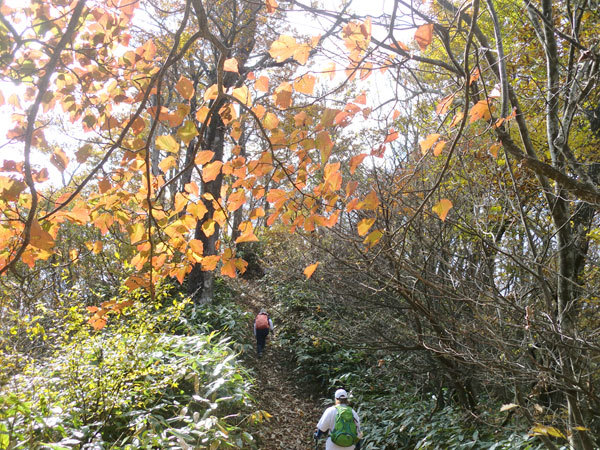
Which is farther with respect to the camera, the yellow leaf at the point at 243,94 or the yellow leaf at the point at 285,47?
the yellow leaf at the point at 243,94

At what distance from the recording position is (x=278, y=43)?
87.1 inches

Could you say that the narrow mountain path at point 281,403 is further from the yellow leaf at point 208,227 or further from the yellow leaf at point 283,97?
the yellow leaf at point 283,97

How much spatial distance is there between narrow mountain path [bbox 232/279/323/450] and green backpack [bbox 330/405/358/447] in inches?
43.7

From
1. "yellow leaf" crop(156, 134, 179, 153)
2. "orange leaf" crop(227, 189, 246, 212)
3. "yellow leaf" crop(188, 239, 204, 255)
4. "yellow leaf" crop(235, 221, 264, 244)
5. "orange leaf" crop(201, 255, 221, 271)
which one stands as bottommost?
"orange leaf" crop(201, 255, 221, 271)

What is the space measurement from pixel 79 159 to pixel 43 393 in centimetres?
273

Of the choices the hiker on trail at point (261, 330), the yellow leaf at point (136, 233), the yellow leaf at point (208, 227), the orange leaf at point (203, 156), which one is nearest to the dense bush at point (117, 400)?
the yellow leaf at point (136, 233)

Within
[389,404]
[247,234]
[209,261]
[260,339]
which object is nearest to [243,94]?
[247,234]

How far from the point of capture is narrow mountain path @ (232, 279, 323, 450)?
6.82 m

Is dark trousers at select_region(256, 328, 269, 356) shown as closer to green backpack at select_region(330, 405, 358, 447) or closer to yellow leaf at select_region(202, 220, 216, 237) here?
green backpack at select_region(330, 405, 358, 447)

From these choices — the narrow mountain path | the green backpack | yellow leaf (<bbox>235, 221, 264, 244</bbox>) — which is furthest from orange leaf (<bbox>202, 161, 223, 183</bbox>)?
the narrow mountain path

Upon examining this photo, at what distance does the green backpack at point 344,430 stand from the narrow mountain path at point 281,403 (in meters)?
1.11

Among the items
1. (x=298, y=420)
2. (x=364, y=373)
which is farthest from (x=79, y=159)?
(x=364, y=373)

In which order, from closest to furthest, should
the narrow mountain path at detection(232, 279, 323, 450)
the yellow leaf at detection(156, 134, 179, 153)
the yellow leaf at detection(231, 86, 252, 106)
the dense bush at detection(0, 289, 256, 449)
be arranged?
the yellow leaf at detection(156, 134, 179, 153)
the yellow leaf at detection(231, 86, 252, 106)
the dense bush at detection(0, 289, 256, 449)
the narrow mountain path at detection(232, 279, 323, 450)

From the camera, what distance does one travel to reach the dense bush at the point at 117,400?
146 inches
